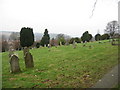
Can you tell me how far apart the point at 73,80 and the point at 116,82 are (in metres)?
1.82

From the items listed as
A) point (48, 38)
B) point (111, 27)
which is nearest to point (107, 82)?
point (48, 38)

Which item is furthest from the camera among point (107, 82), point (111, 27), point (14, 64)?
point (111, 27)

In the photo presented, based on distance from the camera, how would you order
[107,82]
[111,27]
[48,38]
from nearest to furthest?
[107,82] < [48,38] < [111,27]

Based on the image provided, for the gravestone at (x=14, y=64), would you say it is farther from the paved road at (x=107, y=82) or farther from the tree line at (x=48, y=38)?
the tree line at (x=48, y=38)

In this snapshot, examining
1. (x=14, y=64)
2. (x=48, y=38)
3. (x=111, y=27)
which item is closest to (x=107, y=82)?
(x=14, y=64)

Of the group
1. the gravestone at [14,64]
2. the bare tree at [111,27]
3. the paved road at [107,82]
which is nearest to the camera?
the paved road at [107,82]

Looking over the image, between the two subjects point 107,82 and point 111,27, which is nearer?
point 107,82

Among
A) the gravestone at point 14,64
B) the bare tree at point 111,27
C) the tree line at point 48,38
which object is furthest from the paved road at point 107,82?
the bare tree at point 111,27

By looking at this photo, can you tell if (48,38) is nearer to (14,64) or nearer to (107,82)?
(14,64)

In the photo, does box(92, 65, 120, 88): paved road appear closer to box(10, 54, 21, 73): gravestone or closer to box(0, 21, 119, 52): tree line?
box(10, 54, 21, 73): gravestone

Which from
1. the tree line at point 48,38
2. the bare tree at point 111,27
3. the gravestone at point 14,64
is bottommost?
the gravestone at point 14,64

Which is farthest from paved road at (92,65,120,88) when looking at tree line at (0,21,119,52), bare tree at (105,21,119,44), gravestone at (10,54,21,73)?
bare tree at (105,21,119,44)

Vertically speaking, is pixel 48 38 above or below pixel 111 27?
below

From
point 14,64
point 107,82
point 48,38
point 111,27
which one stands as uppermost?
point 111,27
